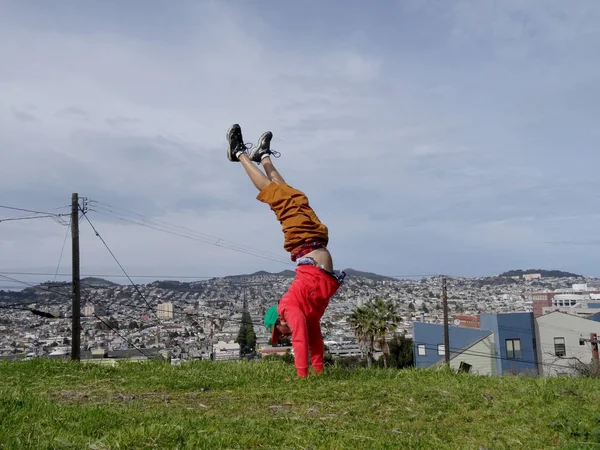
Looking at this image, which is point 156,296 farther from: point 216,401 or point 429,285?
point 429,285

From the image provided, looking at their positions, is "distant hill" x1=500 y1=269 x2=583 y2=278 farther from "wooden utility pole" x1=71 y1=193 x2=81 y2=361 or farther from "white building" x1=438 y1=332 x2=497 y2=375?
"wooden utility pole" x1=71 y1=193 x2=81 y2=361

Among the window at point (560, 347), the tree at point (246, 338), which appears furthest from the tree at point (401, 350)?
the tree at point (246, 338)

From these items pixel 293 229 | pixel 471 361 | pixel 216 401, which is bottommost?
pixel 471 361

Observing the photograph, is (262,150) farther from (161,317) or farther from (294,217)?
(161,317)

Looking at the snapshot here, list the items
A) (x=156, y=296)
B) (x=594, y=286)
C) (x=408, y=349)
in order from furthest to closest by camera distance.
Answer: (x=594, y=286) < (x=408, y=349) < (x=156, y=296)

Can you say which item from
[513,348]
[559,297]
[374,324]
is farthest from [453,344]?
[559,297]

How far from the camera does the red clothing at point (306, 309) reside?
7055 mm

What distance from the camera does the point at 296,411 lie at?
514 centimetres

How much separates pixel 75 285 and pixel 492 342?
32.2 m

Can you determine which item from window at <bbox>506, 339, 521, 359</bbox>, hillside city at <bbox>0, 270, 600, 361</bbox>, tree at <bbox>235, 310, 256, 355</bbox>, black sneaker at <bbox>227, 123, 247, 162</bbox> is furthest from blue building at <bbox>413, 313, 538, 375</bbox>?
black sneaker at <bbox>227, 123, 247, 162</bbox>

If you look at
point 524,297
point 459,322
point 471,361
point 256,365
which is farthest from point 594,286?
point 256,365

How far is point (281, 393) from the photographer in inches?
230

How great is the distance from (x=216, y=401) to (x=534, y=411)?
2.83 meters

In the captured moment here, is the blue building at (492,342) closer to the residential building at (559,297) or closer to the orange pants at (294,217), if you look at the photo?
the residential building at (559,297)
